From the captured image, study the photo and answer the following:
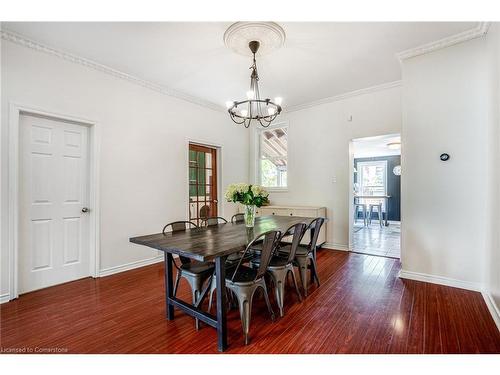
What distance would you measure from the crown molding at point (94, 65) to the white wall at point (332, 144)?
206 centimetres

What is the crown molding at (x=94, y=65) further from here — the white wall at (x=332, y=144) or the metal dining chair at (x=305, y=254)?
the metal dining chair at (x=305, y=254)

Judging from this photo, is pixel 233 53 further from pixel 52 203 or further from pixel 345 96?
pixel 52 203

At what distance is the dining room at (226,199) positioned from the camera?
201cm

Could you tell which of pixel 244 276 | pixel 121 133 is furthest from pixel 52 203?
pixel 244 276

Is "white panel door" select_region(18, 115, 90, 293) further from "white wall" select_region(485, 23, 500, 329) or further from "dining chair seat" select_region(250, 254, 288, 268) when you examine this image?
"white wall" select_region(485, 23, 500, 329)

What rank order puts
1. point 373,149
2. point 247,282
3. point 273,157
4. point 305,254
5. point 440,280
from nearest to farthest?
point 247,282 → point 305,254 → point 440,280 → point 273,157 → point 373,149

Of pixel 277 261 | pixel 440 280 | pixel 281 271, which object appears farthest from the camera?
pixel 440 280

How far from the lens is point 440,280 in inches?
117

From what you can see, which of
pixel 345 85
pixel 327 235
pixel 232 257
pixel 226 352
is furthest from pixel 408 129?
pixel 226 352

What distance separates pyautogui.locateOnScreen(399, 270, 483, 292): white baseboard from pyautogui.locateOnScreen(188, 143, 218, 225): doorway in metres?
3.43

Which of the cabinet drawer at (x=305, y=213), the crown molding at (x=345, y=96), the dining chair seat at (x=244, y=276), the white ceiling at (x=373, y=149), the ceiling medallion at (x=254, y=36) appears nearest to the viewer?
the dining chair seat at (x=244, y=276)

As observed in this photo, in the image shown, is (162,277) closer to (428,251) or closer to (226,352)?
(226,352)

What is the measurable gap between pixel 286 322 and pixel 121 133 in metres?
3.26

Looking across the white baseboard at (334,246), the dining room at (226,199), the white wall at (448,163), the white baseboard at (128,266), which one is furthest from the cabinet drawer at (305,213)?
the white baseboard at (128,266)
